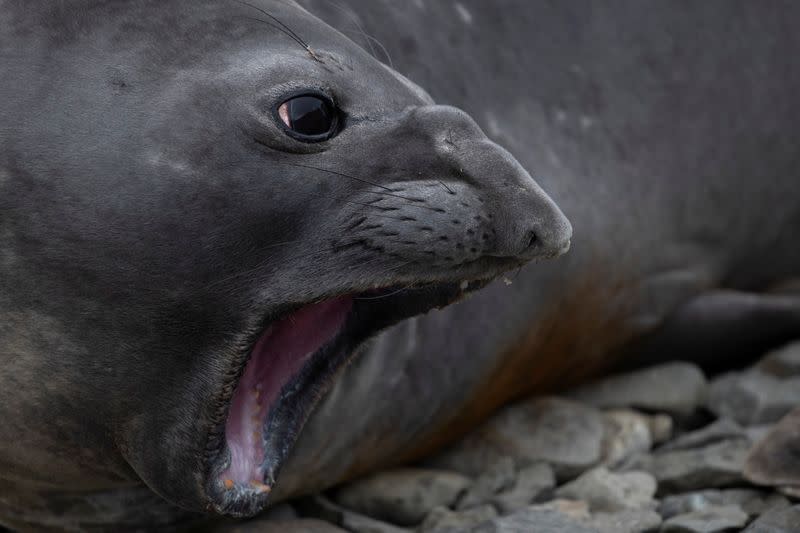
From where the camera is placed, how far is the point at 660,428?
3.93 m

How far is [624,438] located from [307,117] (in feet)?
5.19

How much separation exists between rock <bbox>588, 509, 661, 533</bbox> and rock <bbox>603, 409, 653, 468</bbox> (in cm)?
41

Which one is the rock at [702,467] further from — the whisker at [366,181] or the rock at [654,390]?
the whisker at [366,181]

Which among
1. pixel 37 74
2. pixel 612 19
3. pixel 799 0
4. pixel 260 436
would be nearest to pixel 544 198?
pixel 260 436

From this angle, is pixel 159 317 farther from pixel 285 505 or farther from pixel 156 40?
pixel 285 505

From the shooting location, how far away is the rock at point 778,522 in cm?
291

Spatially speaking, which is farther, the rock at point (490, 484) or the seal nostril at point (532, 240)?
the rock at point (490, 484)

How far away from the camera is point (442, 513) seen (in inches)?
136

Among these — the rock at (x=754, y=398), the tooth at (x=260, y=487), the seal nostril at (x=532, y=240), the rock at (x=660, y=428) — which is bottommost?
the tooth at (x=260, y=487)

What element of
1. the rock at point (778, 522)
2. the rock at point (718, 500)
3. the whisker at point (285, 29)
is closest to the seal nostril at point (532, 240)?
the whisker at point (285, 29)

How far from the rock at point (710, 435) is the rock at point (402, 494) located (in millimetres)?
575

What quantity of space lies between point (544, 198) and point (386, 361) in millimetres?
911

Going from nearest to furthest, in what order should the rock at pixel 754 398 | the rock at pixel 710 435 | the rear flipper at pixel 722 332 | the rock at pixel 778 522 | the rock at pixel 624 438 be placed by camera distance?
the rock at pixel 778 522 < the rock at pixel 710 435 < the rock at pixel 624 438 < the rock at pixel 754 398 < the rear flipper at pixel 722 332

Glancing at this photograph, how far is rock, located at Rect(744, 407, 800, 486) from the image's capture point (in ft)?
10.4
